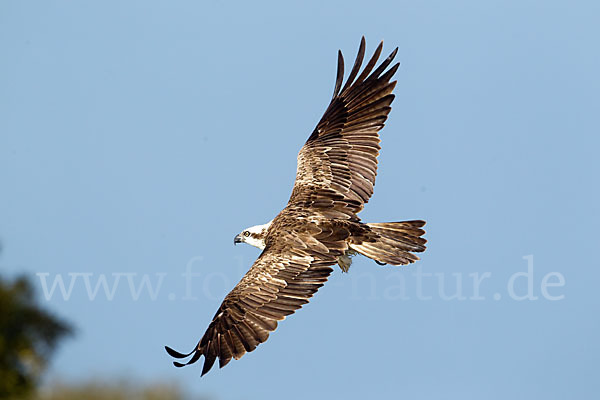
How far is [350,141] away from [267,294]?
350cm

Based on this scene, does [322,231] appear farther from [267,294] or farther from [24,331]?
[24,331]

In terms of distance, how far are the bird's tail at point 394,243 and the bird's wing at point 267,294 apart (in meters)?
0.56

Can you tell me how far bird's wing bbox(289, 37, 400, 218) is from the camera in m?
15.2

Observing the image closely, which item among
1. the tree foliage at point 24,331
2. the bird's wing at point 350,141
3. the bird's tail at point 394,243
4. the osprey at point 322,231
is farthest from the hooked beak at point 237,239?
the tree foliage at point 24,331

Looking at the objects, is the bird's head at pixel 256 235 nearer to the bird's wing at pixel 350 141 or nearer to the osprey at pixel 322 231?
the osprey at pixel 322 231

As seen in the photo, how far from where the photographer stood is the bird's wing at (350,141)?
1523 cm

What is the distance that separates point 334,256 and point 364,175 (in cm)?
205

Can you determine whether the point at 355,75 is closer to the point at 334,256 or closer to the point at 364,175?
the point at 364,175

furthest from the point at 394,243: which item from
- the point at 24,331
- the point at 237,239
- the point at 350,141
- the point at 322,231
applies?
the point at 24,331

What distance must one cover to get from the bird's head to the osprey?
0.06 feet

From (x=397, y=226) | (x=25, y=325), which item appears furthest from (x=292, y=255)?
(x=25, y=325)

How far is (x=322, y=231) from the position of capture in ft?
46.3

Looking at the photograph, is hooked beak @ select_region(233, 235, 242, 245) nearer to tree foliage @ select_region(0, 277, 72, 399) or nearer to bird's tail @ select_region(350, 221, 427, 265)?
bird's tail @ select_region(350, 221, 427, 265)

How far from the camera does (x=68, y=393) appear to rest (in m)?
10.6
